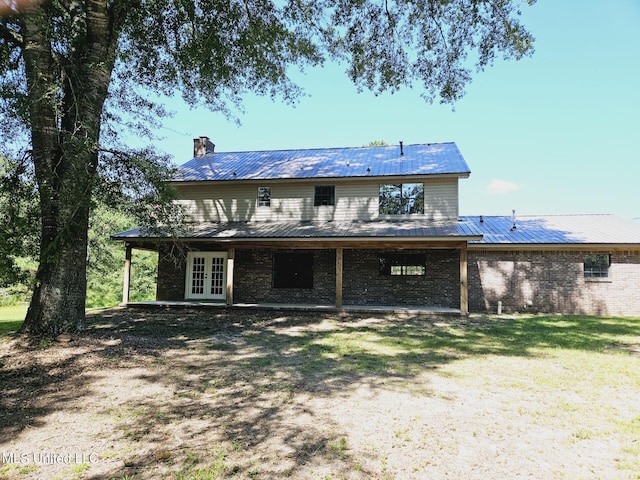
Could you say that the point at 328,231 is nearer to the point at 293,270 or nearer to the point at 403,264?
the point at 293,270

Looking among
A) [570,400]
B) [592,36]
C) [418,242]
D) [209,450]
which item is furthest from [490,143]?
[209,450]

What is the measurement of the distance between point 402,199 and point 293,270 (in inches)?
196

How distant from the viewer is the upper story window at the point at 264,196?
1549 centimetres

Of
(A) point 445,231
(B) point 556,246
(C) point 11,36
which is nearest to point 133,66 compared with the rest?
(C) point 11,36

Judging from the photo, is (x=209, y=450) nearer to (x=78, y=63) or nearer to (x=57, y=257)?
(x=57, y=257)

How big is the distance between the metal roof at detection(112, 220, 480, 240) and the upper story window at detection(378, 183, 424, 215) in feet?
1.80

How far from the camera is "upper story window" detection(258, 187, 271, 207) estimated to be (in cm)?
1549

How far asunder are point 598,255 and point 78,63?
16715mm

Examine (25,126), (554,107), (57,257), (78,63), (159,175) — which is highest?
(554,107)

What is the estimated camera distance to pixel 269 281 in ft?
50.3

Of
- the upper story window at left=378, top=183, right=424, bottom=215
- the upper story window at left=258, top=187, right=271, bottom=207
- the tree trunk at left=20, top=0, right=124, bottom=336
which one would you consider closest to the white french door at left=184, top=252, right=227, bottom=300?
the upper story window at left=258, top=187, right=271, bottom=207

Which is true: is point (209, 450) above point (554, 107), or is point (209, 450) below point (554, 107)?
below

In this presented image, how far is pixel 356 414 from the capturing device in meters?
4.38

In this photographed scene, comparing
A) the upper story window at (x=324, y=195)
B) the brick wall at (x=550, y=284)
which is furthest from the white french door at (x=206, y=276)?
the brick wall at (x=550, y=284)
